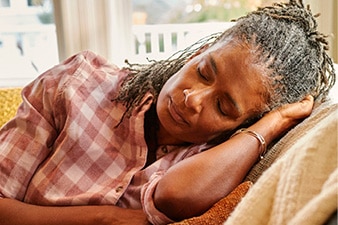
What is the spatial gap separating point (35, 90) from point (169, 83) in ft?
1.07

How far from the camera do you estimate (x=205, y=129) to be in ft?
3.86

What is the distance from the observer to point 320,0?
82.0 inches

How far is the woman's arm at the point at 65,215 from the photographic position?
1109 millimetres

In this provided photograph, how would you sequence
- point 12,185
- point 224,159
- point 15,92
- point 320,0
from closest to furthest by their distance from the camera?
1. point 224,159
2. point 12,185
3. point 15,92
4. point 320,0

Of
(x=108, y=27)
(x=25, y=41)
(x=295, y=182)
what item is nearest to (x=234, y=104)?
(x=295, y=182)

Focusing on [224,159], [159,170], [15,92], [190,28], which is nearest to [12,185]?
[159,170]

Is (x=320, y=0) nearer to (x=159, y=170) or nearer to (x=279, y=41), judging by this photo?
(x=279, y=41)

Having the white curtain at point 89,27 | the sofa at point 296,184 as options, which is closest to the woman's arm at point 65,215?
the sofa at point 296,184

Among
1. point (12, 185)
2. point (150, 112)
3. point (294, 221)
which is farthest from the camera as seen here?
point (150, 112)

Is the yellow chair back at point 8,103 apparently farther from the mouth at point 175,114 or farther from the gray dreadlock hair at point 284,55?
the mouth at point 175,114

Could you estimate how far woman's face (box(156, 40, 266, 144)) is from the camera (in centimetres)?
115

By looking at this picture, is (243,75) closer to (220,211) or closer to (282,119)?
(282,119)

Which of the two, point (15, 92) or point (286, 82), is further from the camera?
point (15, 92)

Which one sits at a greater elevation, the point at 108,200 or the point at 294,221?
the point at 294,221
